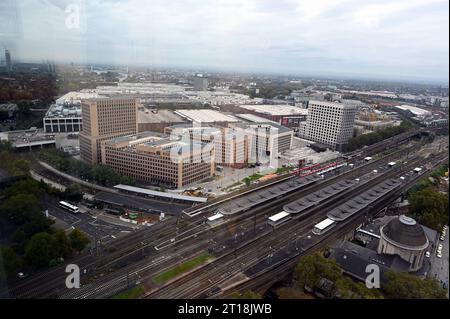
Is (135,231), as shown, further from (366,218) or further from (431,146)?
→ (431,146)

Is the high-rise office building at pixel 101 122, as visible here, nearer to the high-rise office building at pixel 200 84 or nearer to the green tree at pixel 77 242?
the green tree at pixel 77 242

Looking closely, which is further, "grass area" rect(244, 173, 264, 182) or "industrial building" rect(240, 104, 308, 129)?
"industrial building" rect(240, 104, 308, 129)

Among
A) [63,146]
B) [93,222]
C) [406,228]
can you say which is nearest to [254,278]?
[406,228]

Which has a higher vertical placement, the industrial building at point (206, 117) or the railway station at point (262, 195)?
the industrial building at point (206, 117)

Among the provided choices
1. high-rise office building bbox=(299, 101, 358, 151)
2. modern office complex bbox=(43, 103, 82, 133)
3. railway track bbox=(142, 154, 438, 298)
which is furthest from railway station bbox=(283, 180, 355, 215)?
modern office complex bbox=(43, 103, 82, 133)

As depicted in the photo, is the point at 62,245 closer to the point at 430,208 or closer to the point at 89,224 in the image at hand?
the point at 89,224

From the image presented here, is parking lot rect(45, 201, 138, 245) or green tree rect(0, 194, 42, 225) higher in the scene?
green tree rect(0, 194, 42, 225)

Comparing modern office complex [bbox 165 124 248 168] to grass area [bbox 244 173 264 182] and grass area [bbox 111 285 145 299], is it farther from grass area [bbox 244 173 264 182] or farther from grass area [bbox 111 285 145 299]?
grass area [bbox 111 285 145 299]

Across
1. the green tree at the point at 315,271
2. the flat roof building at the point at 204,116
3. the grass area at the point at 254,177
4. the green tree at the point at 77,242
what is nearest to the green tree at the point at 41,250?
the green tree at the point at 77,242
